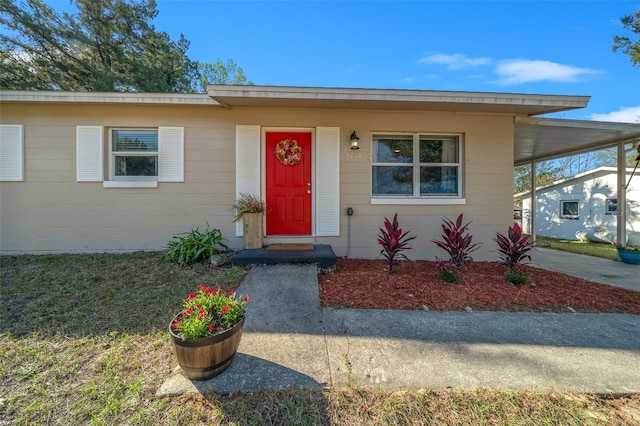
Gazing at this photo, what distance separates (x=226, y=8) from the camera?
6398 millimetres

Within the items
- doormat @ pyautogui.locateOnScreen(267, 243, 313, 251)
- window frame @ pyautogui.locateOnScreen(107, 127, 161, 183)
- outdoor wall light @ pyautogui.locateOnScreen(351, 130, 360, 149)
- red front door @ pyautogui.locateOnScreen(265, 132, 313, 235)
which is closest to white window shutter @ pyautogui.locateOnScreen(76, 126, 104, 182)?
window frame @ pyautogui.locateOnScreen(107, 127, 161, 183)

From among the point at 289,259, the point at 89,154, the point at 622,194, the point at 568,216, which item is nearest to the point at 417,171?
the point at 289,259

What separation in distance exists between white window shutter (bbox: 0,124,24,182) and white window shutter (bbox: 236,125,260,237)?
13.1 ft

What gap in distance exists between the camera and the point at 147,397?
1.61 meters

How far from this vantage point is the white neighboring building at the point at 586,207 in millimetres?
10359

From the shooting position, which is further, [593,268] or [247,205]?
[593,268]

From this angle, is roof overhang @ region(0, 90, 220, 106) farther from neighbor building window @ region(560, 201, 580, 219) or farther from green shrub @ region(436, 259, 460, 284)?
neighbor building window @ region(560, 201, 580, 219)

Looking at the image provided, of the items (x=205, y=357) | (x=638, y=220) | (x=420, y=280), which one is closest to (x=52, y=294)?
(x=205, y=357)

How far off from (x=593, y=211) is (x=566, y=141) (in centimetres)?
829

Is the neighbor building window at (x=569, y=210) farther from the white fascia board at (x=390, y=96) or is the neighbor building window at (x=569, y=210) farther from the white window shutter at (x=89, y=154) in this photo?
the white window shutter at (x=89, y=154)

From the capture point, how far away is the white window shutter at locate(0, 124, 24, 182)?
15.6 ft

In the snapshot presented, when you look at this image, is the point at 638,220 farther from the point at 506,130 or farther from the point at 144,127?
the point at 144,127

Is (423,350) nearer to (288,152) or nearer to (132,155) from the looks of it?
(288,152)

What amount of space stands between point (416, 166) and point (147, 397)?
5.06 meters
